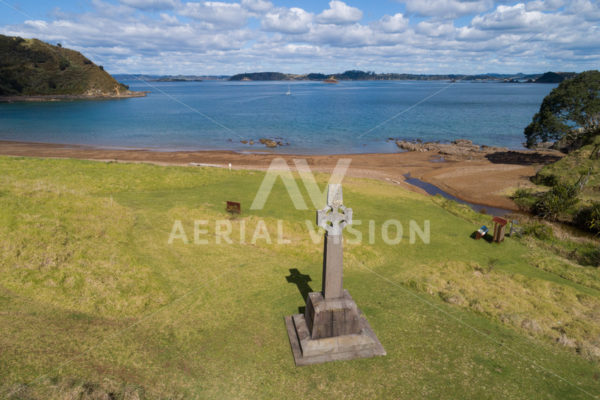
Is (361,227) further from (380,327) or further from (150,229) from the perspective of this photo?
(150,229)

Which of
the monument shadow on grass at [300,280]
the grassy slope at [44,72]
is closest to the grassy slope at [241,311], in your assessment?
the monument shadow on grass at [300,280]

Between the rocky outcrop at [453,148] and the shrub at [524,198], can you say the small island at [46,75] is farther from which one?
the shrub at [524,198]

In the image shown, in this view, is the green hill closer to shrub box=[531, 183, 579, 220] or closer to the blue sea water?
the blue sea water

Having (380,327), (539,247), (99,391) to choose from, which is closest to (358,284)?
(380,327)

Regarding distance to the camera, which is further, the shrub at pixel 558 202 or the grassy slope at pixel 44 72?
the grassy slope at pixel 44 72

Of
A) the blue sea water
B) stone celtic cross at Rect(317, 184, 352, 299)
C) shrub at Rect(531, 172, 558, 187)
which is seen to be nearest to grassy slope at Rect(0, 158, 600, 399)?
stone celtic cross at Rect(317, 184, 352, 299)

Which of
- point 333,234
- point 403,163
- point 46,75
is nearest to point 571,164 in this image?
point 403,163
